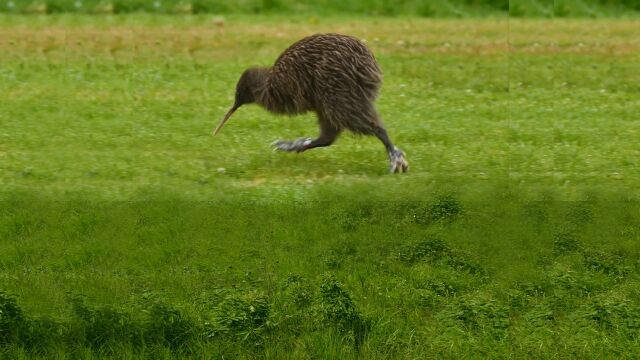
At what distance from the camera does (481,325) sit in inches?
310

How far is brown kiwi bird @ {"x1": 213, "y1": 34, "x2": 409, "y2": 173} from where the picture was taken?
9750mm

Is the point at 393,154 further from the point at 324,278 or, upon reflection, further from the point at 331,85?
the point at 324,278

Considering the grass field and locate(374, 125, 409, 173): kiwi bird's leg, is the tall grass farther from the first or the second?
locate(374, 125, 409, 173): kiwi bird's leg

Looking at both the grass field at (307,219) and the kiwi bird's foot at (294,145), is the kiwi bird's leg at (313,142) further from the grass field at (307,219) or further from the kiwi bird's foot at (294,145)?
the grass field at (307,219)

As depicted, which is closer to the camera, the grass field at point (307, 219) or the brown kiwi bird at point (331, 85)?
the grass field at point (307, 219)

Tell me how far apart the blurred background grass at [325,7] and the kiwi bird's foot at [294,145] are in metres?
3.91

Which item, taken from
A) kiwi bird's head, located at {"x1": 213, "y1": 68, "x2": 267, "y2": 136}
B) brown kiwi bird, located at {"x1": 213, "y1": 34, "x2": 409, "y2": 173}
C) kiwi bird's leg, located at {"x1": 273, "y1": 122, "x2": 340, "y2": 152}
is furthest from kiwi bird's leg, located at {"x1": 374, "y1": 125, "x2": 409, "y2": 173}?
kiwi bird's head, located at {"x1": 213, "y1": 68, "x2": 267, "y2": 136}

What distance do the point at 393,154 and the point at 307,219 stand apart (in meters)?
1.24

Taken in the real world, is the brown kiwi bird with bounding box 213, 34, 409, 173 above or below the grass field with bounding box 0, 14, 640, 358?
above

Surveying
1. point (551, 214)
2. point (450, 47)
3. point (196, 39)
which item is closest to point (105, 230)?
point (551, 214)

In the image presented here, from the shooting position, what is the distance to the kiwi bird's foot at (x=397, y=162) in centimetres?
971

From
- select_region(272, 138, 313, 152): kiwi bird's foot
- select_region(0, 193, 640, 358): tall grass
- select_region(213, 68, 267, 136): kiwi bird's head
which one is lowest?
select_region(0, 193, 640, 358): tall grass

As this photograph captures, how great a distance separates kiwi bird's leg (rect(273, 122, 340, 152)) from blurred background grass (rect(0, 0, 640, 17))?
3.93 metres

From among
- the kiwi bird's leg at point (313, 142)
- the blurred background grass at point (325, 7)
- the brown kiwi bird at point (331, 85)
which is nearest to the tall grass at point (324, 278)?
the brown kiwi bird at point (331, 85)
